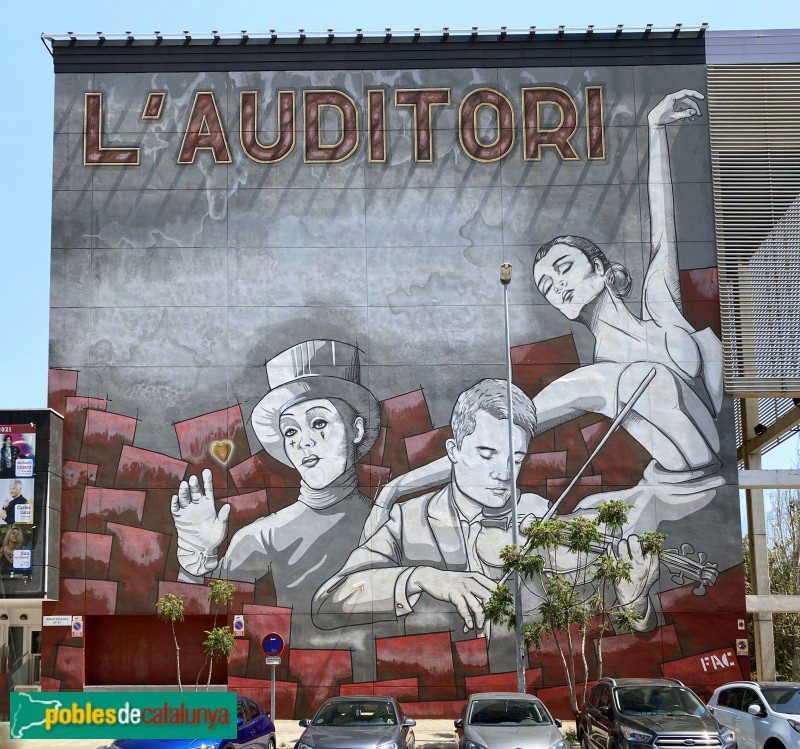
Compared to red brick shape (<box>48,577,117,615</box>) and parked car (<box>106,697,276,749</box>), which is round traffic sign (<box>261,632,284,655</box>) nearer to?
parked car (<box>106,697,276,749</box>)

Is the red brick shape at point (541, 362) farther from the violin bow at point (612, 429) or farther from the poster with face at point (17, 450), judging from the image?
the poster with face at point (17, 450)

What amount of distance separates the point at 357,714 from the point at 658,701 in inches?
227

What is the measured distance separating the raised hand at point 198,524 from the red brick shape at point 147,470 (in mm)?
371

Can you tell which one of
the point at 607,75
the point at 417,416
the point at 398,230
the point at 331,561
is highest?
the point at 607,75

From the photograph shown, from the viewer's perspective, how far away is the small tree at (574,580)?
2425 cm

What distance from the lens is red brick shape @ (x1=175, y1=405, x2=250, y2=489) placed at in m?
28.8

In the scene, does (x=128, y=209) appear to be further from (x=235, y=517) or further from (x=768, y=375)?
(x=768, y=375)

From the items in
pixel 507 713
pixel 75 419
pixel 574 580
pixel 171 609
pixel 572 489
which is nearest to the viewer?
pixel 507 713

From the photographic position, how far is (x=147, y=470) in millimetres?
28750

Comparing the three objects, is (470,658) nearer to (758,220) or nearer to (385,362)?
(385,362)

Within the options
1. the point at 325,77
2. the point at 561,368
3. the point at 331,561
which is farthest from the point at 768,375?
the point at 325,77

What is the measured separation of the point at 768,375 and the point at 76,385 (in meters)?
20.3

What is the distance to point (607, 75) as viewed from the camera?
30594 millimetres

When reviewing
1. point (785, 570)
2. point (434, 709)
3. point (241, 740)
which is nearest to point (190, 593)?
point (434, 709)
